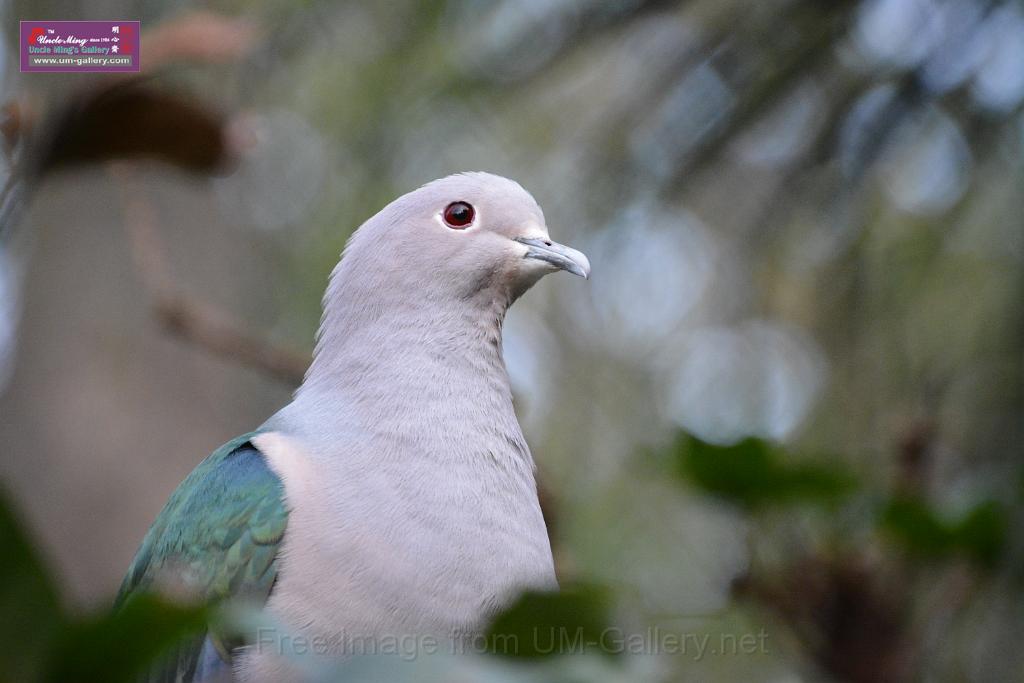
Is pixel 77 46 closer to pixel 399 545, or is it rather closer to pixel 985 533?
pixel 399 545

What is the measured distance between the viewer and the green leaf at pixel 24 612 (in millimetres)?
1196

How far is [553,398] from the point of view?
7184 millimetres

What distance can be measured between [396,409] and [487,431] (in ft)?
0.68

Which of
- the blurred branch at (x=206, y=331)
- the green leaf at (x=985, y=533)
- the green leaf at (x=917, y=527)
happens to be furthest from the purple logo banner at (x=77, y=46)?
the green leaf at (x=985, y=533)

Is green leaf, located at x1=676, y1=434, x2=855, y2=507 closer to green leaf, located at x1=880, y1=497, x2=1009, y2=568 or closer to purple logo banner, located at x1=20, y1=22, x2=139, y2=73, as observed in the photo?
green leaf, located at x1=880, y1=497, x2=1009, y2=568

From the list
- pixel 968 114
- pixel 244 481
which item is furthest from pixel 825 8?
pixel 244 481

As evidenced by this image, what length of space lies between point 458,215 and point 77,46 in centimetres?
258

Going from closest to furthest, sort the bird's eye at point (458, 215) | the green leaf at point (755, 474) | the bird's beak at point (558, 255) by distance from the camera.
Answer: the bird's beak at point (558, 255), the bird's eye at point (458, 215), the green leaf at point (755, 474)

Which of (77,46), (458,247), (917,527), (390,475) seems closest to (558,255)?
(458,247)

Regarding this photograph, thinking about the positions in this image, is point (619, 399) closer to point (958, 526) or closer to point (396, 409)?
point (958, 526)

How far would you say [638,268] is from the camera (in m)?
5.43

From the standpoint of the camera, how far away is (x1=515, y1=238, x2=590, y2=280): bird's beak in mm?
3008

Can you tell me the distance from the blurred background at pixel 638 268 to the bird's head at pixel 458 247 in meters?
0.66

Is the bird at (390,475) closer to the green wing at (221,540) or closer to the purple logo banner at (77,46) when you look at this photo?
the green wing at (221,540)
